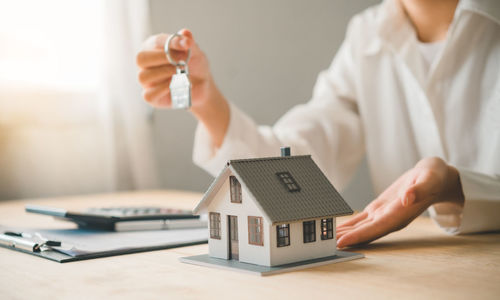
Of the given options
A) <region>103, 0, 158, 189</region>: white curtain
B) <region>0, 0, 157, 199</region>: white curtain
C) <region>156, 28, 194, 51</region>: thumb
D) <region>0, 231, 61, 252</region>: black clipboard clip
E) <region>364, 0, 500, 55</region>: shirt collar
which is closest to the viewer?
<region>0, 231, 61, 252</region>: black clipboard clip

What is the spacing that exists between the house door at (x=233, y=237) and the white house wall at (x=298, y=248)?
56 millimetres

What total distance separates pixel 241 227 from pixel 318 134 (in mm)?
764

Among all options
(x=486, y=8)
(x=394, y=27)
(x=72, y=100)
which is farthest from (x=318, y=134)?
(x=72, y=100)

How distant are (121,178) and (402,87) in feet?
3.48

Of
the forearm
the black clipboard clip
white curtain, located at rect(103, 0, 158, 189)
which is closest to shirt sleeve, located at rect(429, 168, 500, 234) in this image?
A: the forearm

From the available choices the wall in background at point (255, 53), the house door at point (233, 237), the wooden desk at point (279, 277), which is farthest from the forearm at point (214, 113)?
the wall in background at point (255, 53)

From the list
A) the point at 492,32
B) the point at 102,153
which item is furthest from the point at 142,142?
the point at 492,32

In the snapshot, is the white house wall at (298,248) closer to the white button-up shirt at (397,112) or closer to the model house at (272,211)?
the model house at (272,211)

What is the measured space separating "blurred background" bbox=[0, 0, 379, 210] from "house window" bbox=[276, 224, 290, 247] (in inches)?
48.6

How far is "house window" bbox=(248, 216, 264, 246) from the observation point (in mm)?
596

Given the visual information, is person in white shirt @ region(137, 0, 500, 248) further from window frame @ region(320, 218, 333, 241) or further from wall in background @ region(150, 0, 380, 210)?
wall in background @ region(150, 0, 380, 210)

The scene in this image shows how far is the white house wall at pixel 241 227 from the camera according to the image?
59 cm

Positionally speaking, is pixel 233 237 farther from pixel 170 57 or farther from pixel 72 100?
pixel 72 100

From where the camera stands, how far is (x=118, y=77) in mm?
1906
